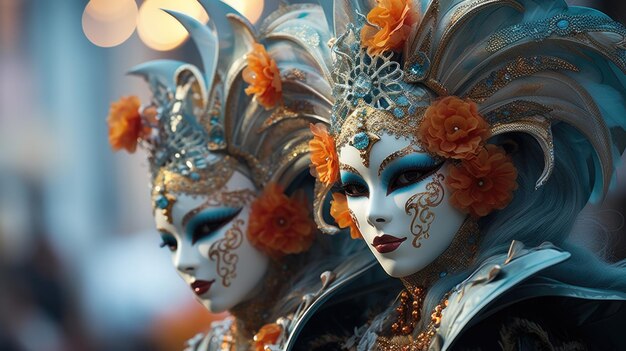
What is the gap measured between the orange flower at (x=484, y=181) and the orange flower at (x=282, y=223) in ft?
2.72

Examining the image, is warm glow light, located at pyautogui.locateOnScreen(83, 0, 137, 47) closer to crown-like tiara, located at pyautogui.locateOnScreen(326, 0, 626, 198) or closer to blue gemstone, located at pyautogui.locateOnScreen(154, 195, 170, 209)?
blue gemstone, located at pyautogui.locateOnScreen(154, 195, 170, 209)

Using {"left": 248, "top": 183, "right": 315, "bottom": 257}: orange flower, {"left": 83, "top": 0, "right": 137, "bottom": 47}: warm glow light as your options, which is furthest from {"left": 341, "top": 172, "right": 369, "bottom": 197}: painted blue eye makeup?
{"left": 83, "top": 0, "right": 137, "bottom": 47}: warm glow light

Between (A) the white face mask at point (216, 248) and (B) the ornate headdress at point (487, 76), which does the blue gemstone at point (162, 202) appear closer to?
(A) the white face mask at point (216, 248)

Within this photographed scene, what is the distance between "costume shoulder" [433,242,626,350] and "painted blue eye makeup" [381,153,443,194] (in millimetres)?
288

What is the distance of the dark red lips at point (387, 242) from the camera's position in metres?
2.93

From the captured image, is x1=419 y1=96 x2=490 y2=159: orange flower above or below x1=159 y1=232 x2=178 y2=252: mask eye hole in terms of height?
above

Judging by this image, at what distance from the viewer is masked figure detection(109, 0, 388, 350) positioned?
11.8 ft

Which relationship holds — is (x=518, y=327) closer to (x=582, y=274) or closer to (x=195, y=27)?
(x=582, y=274)

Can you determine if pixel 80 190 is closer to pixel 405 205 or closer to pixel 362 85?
pixel 362 85

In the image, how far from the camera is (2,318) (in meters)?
5.89

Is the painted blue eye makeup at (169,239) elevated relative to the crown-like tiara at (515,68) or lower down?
lower down

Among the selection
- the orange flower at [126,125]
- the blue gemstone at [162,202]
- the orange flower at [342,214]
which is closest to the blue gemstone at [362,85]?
the orange flower at [342,214]

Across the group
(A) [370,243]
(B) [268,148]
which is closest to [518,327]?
(A) [370,243]

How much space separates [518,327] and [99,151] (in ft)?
16.3
